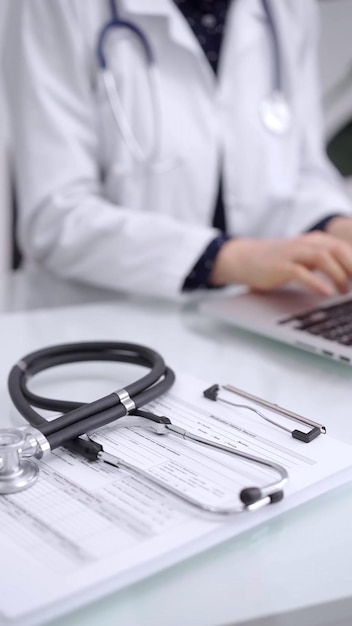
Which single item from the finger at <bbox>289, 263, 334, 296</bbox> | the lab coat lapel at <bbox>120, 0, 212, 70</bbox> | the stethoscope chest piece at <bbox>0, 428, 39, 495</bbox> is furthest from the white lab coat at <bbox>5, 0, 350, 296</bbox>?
the stethoscope chest piece at <bbox>0, 428, 39, 495</bbox>

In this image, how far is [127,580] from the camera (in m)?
0.35

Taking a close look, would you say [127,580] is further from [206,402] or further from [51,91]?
[51,91]

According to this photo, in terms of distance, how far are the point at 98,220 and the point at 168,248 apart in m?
0.10

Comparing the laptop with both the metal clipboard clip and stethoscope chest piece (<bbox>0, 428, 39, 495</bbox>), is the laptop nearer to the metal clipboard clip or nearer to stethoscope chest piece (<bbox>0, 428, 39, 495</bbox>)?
the metal clipboard clip

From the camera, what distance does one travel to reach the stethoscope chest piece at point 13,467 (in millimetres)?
408

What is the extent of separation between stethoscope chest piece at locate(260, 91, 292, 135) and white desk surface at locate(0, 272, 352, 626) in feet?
1.44

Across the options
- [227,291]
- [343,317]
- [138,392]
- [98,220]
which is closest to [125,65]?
[98,220]

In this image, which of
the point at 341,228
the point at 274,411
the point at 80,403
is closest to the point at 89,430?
the point at 80,403

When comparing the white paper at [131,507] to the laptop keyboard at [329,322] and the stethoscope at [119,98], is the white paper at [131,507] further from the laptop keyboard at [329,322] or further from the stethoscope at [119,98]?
the stethoscope at [119,98]

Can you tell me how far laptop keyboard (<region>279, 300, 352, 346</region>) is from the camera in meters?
0.65

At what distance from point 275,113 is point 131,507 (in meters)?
0.81

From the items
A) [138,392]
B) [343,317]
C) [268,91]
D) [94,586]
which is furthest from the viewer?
[268,91]

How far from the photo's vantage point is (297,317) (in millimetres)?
699

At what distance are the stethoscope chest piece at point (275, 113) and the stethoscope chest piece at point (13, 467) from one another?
0.76m
